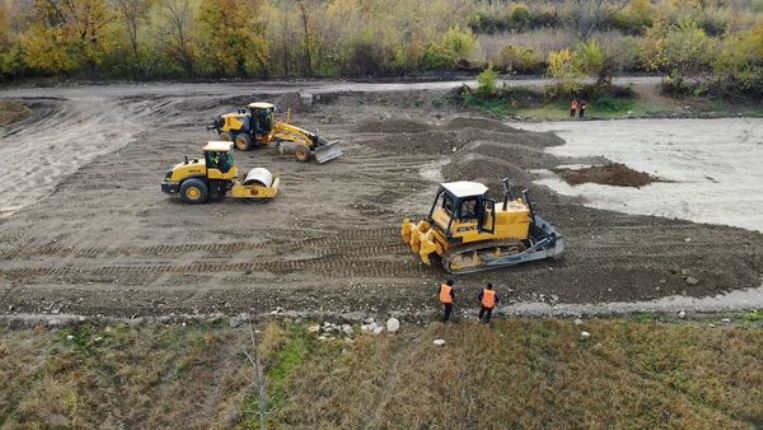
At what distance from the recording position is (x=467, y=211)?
12.4 m

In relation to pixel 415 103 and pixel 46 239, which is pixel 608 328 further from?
pixel 415 103

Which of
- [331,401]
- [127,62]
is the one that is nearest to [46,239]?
[331,401]

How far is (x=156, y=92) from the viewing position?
1186 inches

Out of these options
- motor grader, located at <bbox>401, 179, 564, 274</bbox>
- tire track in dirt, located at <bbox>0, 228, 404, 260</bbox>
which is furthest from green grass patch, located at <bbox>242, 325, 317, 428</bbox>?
motor grader, located at <bbox>401, 179, 564, 274</bbox>

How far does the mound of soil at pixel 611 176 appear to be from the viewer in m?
18.2

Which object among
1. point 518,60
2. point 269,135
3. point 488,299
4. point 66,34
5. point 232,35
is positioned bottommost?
point 488,299

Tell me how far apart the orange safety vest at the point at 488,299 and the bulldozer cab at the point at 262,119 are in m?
13.0

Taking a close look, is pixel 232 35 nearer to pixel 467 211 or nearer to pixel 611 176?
pixel 611 176

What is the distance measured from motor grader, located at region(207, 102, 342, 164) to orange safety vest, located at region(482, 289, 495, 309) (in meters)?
10.8

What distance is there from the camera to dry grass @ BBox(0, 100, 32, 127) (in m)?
Answer: 26.2

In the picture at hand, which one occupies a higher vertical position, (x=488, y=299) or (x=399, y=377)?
(x=488, y=299)

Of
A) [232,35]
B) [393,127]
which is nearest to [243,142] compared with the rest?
[393,127]

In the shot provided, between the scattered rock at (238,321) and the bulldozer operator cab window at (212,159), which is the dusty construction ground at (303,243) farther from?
the bulldozer operator cab window at (212,159)

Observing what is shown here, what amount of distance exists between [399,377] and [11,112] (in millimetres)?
26277
